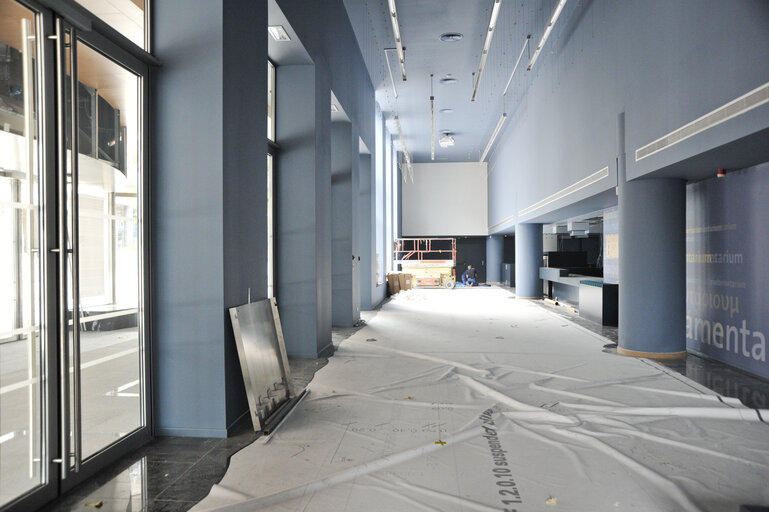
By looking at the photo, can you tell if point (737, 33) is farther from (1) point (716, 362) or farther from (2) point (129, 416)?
(2) point (129, 416)

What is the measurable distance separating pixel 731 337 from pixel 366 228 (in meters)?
6.82

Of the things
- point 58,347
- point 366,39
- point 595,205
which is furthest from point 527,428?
point 366,39

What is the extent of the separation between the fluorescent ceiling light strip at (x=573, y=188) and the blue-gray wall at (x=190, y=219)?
5402mm

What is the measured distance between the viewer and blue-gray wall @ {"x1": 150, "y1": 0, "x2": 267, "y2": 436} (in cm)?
331

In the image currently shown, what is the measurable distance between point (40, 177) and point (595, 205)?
8.36 metres

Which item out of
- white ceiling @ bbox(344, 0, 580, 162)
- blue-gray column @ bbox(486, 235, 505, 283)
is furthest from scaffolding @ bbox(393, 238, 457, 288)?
white ceiling @ bbox(344, 0, 580, 162)

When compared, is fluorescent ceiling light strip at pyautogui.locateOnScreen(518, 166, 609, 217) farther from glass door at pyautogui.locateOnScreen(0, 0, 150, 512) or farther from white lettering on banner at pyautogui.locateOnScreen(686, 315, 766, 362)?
glass door at pyautogui.locateOnScreen(0, 0, 150, 512)

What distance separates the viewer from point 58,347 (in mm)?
2486

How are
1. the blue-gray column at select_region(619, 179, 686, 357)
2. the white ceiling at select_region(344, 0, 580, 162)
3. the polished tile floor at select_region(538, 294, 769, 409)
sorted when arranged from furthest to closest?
the white ceiling at select_region(344, 0, 580, 162) → the blue-gray column at select_region(619, 179, 686, 357) → the polished tile floor at select_region(538, 294, 769, 409)

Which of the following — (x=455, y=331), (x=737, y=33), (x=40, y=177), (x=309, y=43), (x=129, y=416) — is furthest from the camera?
(x=455, y=331)

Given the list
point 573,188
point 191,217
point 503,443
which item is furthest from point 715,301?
point 191,217

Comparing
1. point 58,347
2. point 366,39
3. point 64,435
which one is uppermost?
point 366,39

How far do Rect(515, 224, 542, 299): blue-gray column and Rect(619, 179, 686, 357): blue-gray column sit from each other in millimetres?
7754

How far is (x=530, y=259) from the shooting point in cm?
1385
